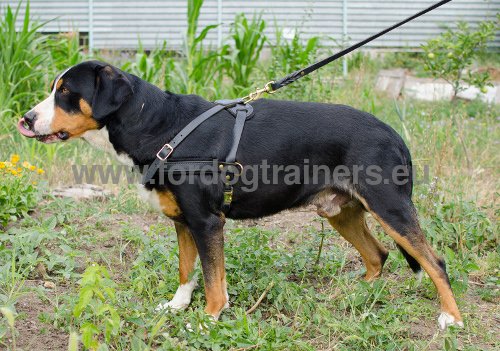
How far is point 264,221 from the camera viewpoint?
605 cm

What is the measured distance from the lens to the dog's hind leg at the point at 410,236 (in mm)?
4137

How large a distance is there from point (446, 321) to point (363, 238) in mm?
863

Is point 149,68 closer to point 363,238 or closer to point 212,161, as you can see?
point 363,238

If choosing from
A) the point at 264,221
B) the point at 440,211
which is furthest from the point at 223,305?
the point at 440,211

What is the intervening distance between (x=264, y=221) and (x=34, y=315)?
2485 mm

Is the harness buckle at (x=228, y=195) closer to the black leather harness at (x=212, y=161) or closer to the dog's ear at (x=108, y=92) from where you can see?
the black leather harness at (x=212, y=161)

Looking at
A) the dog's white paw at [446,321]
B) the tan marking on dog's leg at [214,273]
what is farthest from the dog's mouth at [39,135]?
the dog's white paw at [446,321]

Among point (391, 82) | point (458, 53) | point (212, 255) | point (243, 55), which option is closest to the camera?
point (212, 255)

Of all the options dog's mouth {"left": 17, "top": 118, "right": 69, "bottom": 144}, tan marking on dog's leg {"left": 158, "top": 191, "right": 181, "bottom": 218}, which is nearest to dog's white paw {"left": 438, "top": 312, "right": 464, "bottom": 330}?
tan marking on dog's leg {"left": 158, "top": 191, "right": 181, "bottom": 218}

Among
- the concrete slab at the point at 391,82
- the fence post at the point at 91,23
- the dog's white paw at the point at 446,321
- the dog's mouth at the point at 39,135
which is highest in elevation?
the fence post at the point at 91,23

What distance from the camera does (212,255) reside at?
3.97m

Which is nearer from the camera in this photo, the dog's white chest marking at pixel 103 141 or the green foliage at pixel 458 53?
the dog's white chest marking at pixel 103 141

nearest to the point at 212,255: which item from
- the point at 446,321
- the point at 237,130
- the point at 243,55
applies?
the point at 237,130

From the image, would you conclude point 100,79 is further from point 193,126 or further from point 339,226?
point 339,226
